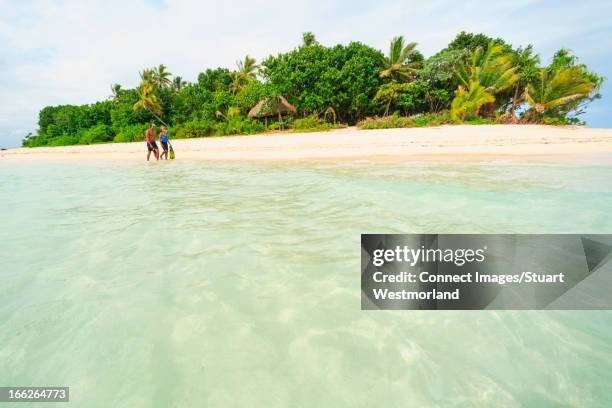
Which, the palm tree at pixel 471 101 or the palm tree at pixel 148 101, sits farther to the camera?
the palm tree at pixel 148 101

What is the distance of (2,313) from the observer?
2135mm

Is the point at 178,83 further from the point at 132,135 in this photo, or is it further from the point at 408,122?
the point at 408,122

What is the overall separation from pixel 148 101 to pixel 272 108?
1455 centimetres

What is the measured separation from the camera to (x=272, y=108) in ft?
90.7

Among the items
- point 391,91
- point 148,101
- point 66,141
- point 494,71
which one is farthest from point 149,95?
point 494,71

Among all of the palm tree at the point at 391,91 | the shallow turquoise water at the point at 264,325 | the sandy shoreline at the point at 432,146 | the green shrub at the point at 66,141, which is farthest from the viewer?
the green shrub at the point at 66,141

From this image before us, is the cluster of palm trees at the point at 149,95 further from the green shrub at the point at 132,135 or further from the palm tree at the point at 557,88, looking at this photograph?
the palm tree at the point at 557,88

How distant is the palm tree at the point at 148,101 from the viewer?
31484mm

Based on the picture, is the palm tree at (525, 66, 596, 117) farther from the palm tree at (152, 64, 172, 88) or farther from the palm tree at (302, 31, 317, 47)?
the palm tree at (152, 64, 172, 88)

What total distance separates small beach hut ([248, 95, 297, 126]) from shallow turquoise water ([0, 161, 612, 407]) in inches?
949

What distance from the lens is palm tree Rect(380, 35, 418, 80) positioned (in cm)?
2522

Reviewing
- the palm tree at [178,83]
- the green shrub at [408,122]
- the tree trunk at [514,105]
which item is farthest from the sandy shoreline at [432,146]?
the palm tree at [178,83]

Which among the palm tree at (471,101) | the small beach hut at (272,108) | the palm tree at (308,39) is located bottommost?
the palm tree at (471,101)

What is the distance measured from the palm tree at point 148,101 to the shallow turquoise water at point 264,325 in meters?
32.4
